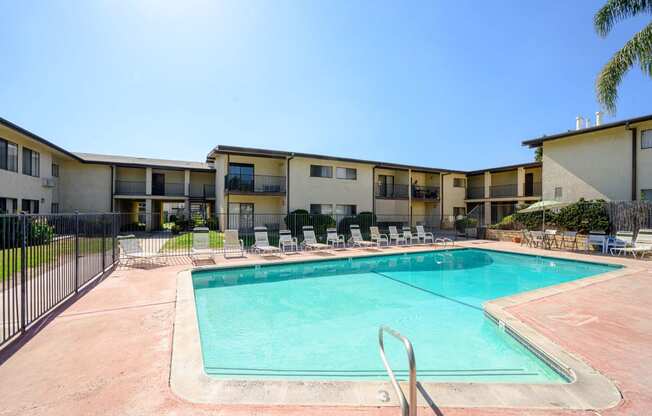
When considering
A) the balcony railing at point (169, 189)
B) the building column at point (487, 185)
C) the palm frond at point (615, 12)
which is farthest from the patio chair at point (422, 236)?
the balcony railing at point (169, 189)

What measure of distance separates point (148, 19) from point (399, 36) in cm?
914

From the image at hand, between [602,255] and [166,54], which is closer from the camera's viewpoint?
[166,54]

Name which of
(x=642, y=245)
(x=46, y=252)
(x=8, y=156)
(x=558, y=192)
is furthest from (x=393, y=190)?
(x=8, y=156)

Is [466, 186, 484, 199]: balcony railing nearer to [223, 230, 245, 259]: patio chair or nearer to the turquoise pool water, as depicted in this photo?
the turquoise pool water

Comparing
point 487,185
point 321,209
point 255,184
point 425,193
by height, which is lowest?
point 321,209

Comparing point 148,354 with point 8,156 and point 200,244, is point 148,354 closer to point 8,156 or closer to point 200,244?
point 200,244

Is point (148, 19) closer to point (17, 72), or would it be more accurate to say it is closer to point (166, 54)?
point (166, 54)

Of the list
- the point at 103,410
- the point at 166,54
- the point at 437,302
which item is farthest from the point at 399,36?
the point at 103,410

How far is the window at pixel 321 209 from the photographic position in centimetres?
2141

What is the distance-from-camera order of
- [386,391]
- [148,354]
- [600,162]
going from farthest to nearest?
1. [600,162]
2. [148,354]
3. [386,391]

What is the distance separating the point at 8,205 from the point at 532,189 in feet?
113

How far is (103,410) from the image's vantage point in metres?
2.80

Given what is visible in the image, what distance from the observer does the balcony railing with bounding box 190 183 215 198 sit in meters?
24.7

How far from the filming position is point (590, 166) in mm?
17078
